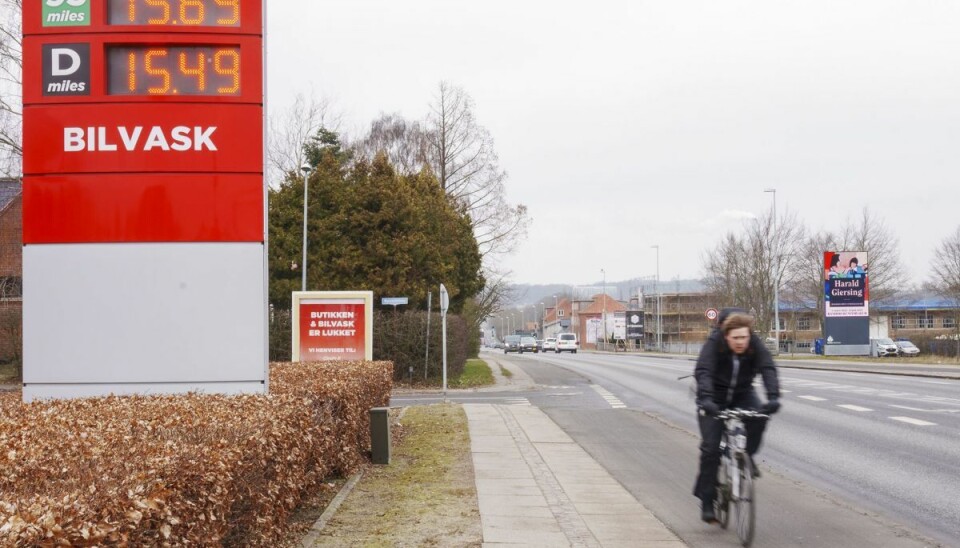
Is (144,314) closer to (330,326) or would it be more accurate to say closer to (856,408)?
(330,326)

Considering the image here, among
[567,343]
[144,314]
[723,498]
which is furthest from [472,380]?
[567,343]

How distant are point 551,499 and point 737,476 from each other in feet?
7.73

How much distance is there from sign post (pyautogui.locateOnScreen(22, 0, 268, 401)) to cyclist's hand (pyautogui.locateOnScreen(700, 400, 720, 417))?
3981mm

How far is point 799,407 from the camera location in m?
21.3

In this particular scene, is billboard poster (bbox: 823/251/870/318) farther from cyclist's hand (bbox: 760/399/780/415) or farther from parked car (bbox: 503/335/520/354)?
cyclist's hand (bbox: 760/399/780/415)

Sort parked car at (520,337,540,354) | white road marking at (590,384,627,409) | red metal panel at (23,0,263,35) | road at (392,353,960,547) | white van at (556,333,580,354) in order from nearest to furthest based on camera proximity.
→ 1. road at (392,353,960,547)
2. red metal panel at (23,0,263,35)
3. white road marking at (590,384,627,409)
4. white van at (556,333,580,354)
5. parked car at (520,337,540,354)

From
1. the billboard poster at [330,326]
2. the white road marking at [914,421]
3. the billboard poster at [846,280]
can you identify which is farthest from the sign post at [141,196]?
the billboard poster at [846,280]

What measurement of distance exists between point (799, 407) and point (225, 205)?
51.6ft

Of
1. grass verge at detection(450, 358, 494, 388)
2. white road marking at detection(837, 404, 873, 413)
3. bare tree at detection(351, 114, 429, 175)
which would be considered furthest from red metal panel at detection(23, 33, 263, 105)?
bare tree at detection(351, 114, 429, 175)

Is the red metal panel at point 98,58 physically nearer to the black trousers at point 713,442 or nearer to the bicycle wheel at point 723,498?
the black trousers at point 713,442

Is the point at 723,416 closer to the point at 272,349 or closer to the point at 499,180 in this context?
the point at 272,349

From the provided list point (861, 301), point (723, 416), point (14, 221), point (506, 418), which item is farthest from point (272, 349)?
point (861, 301)

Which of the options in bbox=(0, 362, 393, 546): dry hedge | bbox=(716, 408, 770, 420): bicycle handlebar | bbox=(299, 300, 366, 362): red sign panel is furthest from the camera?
bbox=(299, 300, 366, 362): red sign panel

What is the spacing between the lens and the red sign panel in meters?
21.8
